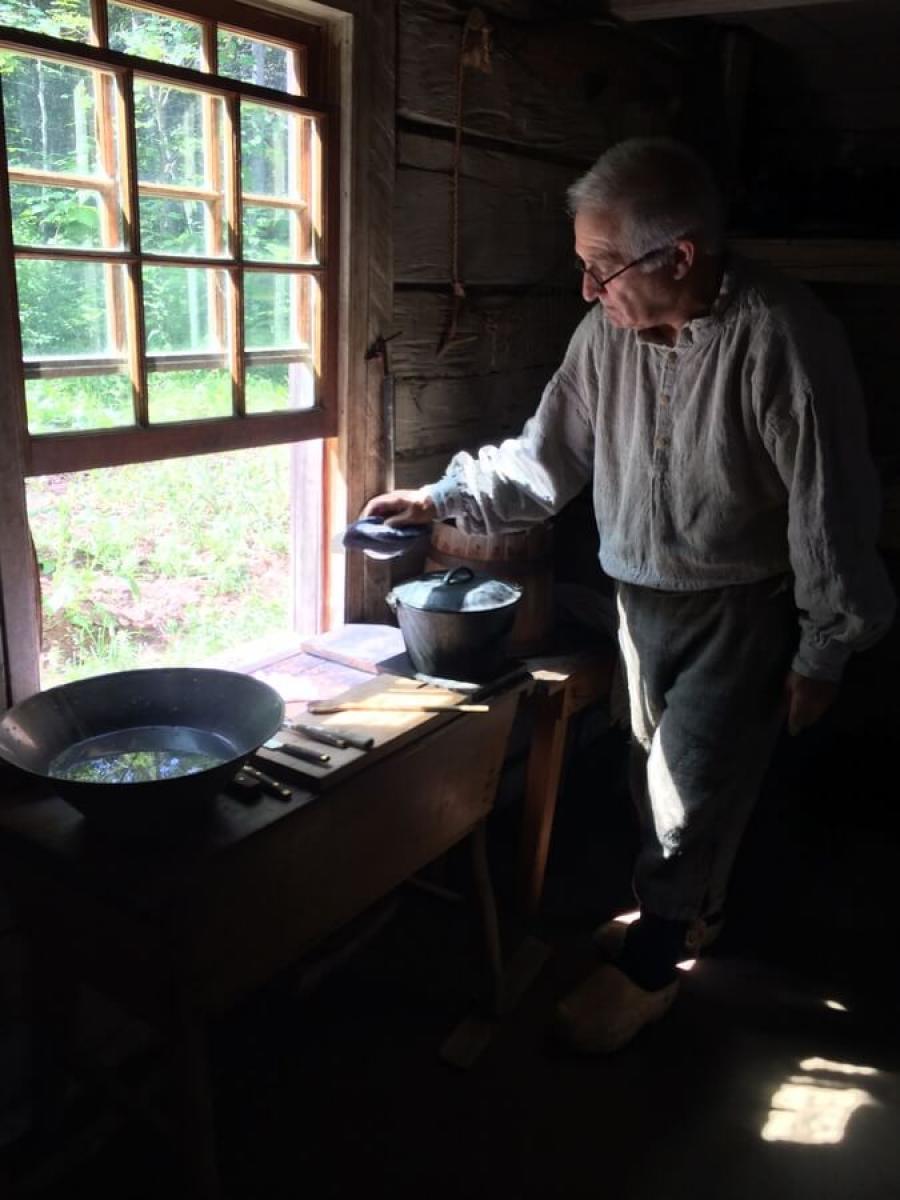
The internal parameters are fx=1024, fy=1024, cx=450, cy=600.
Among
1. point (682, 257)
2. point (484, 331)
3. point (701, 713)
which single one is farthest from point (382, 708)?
point (484, 331)

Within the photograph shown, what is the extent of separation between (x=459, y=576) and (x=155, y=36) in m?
1.11

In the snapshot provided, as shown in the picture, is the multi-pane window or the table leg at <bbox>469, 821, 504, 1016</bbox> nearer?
the multi-pane window

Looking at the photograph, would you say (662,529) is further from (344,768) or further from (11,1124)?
(11,1124)

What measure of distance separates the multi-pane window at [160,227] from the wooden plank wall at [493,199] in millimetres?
279

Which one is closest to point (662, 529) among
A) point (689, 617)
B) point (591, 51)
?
point (689, 617)

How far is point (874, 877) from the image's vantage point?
2814 millimetres

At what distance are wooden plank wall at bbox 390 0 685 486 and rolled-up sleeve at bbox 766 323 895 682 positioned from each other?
887 mm

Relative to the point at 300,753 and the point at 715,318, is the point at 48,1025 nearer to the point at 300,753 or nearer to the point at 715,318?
the point at 300,753

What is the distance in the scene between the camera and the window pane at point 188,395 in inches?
73.3

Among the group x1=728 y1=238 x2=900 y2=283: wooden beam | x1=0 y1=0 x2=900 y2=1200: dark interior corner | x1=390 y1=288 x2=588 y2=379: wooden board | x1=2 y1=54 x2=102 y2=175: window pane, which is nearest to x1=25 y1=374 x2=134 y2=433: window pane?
x1=0 y1=0 x2=900 y2=1200: dark interior corner

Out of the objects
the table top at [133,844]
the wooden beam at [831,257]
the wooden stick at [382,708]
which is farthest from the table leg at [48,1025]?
the wooden beam at [831,257]

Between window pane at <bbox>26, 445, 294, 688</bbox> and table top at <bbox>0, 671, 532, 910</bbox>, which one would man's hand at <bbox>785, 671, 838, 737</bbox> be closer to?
table top at <bbox>0, 671, 532, 910</bbox>

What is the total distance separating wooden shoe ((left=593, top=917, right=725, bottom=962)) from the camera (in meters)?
2.43

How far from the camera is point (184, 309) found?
1883mm
